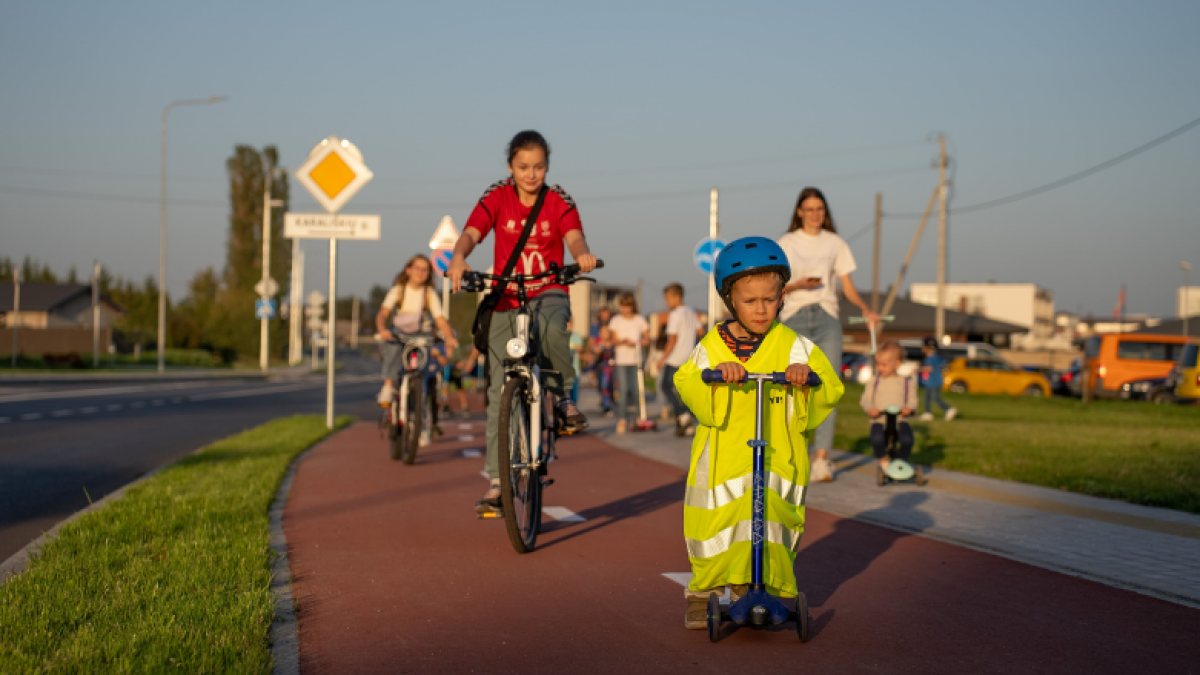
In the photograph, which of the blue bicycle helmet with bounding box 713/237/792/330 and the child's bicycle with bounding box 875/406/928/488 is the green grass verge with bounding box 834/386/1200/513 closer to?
the child's bicycle with bounding box 875/406/928/488

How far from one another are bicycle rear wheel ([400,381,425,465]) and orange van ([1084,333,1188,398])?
2544cm

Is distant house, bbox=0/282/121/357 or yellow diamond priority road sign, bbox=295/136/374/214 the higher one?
yellow diamond priority road sign, bbox=295/136/374/214

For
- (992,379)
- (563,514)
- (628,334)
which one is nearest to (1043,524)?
(563,514)

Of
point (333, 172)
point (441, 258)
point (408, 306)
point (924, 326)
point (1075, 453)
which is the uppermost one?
point (333, 172)

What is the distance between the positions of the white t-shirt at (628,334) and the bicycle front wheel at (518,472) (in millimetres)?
8516

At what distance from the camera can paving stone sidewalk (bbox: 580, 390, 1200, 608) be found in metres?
5.29

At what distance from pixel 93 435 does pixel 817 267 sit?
28.7 ft

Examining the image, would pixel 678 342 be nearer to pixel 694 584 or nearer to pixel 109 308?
pixel 694 584

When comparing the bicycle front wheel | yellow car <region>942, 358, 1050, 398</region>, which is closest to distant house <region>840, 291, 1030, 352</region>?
yellow car <region>942, 358, 1050, 398</region>

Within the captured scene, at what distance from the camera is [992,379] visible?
1467 inches

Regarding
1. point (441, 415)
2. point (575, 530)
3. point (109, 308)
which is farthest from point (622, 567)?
point (109, 308)

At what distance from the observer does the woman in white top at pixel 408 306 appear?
36.1ft

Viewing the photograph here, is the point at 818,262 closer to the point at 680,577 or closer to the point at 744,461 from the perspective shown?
the point at 680,577

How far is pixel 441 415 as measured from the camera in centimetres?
1691
